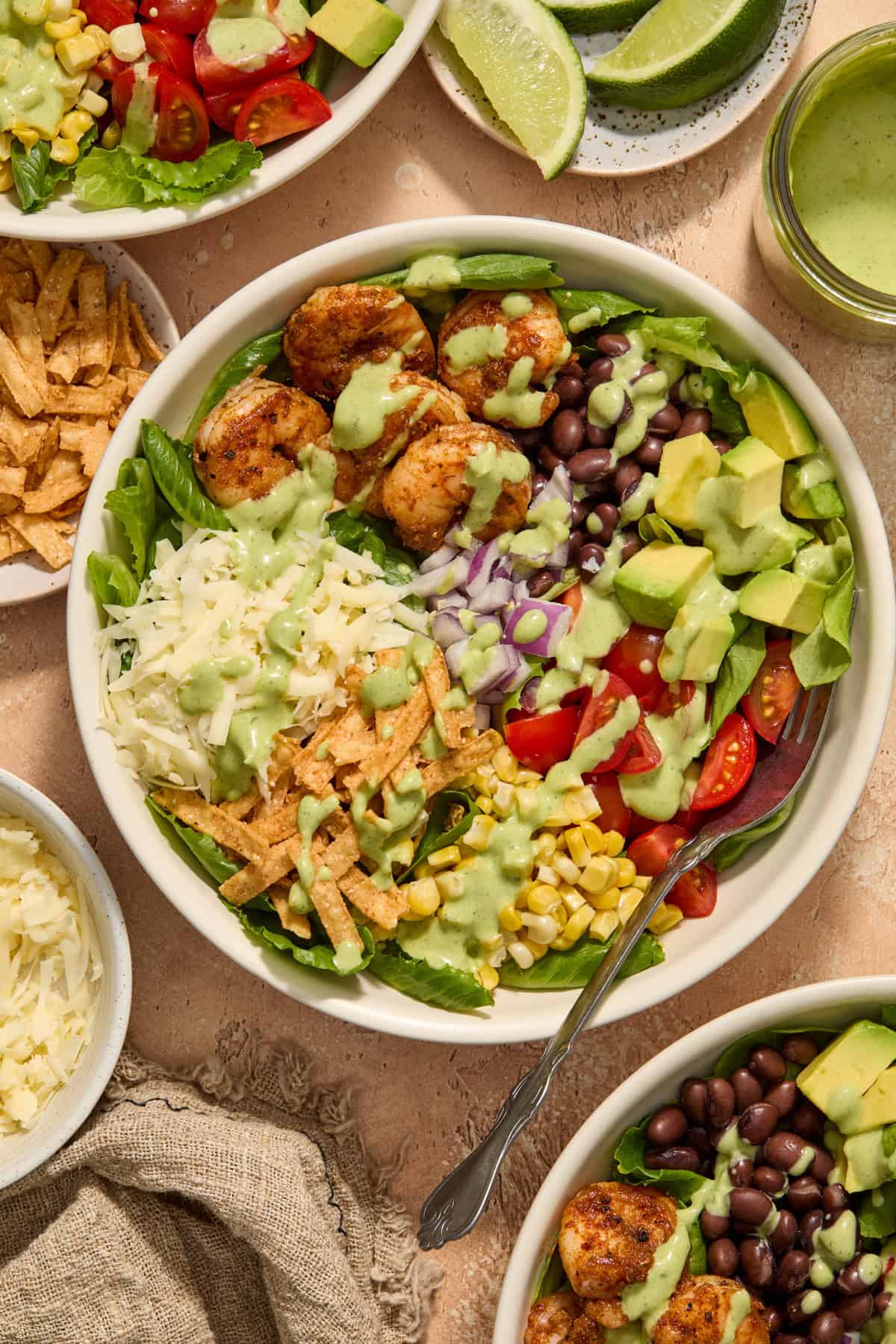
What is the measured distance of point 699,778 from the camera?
334 centimetres

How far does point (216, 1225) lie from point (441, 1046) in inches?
32.4

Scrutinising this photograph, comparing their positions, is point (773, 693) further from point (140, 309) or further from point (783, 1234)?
point (140, 309)

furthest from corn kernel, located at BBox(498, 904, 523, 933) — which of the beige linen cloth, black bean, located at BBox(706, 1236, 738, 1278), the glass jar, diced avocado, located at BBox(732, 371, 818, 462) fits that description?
the glass jar

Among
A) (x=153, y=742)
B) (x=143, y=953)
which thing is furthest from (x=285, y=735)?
(x=143, y=953)

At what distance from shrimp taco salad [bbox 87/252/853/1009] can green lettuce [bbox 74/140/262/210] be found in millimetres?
430

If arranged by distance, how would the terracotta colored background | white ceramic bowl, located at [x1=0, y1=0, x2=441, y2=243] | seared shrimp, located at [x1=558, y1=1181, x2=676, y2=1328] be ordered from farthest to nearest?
the terracotta colored background, white ceramic bowl, located at [x1=0, y1=0, x2=441, y2=243], seared shrimp, located at [x1=558, y1=1181, x2=676, y2=1328]

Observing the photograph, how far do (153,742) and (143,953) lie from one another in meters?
0.87

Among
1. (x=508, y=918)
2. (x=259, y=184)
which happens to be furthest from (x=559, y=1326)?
(x=259, y=184)

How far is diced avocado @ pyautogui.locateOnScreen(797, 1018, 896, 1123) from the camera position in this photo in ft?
10.8

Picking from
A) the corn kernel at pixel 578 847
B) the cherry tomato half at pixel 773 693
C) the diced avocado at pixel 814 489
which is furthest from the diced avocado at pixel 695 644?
Answer: the corn kernel at pixel 578 847

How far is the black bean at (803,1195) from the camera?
10.6 ft

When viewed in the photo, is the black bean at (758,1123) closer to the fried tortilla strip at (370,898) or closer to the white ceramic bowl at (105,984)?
the fried tortilla strip at (370,898)

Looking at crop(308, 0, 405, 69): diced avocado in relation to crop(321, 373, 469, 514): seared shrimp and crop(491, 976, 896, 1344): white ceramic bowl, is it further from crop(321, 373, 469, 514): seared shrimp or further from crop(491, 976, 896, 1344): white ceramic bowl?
crop(491, 976, 896, 1344): white ceramic bowl

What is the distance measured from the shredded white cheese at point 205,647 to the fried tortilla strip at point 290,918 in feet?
0.95
